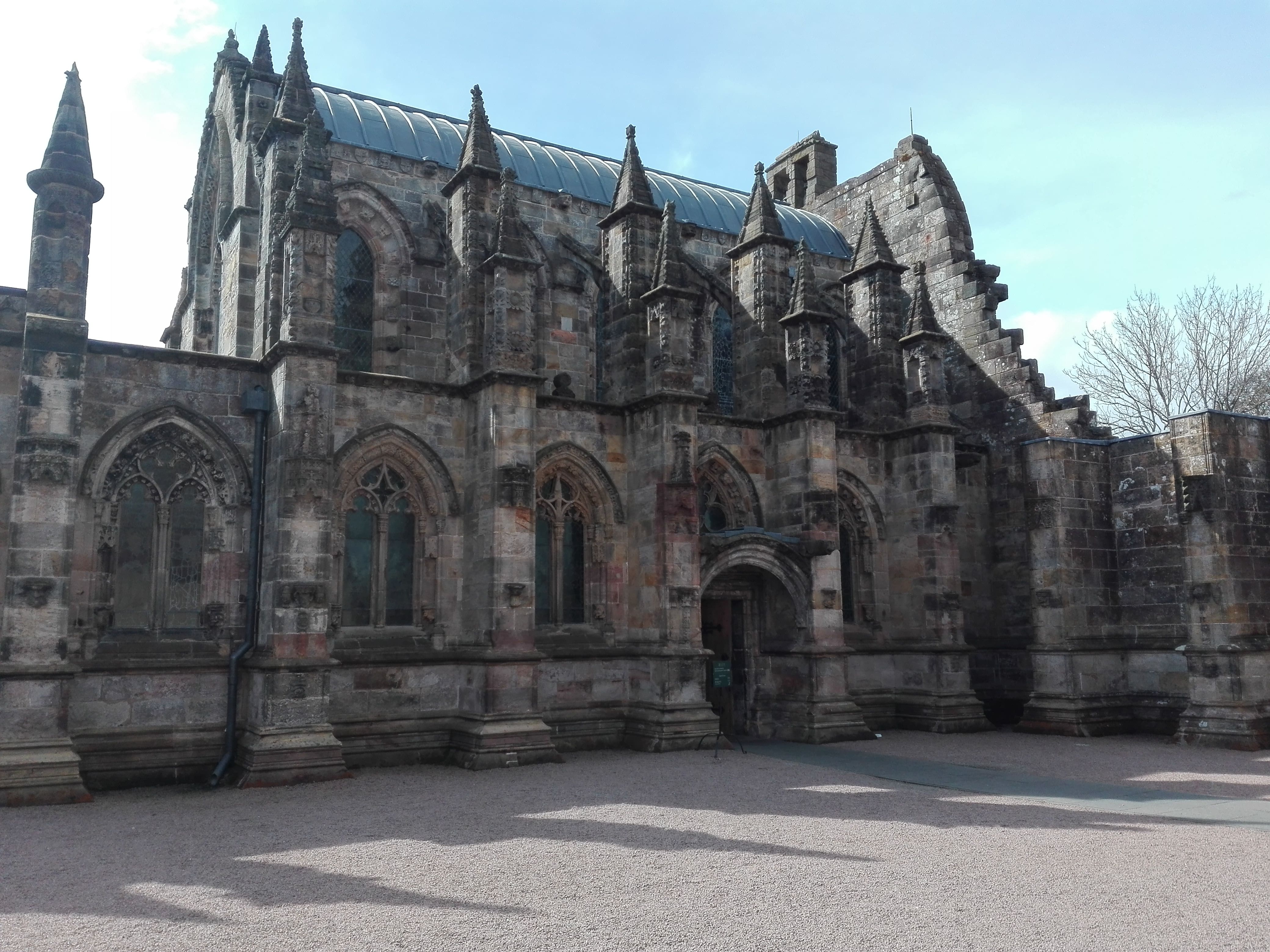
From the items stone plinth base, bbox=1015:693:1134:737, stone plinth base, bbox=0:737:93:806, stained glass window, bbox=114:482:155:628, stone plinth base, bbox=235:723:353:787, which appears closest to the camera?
stone plinth base, bbox=0:737:93:806

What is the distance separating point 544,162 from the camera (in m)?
23.6

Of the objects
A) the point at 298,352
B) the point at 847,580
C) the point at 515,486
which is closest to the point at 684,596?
the point at 515,486

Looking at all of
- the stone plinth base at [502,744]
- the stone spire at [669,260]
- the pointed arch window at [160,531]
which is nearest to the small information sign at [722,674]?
the stone plinth base at [502,744]

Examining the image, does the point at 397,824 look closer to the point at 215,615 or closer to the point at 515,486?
the point at 215,615

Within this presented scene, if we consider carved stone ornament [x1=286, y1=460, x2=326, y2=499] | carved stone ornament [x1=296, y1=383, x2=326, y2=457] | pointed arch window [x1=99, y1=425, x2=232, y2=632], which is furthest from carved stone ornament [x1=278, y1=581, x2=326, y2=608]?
carved stone ornament [x1=296, y1=383, x2=326, y2=457]

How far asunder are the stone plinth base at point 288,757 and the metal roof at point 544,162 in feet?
38.4

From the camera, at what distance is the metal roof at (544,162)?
21000 millimetres

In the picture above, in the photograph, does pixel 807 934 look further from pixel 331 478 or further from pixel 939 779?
pixel 331 478

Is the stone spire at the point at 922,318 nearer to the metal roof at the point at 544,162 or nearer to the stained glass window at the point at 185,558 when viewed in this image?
the metal roof at the point at 544,162

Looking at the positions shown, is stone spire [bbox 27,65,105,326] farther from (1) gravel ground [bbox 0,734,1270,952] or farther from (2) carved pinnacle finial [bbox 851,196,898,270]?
(2) carved pinnacle finial [bbox 851,196,898,270]

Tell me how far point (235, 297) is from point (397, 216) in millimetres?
3637

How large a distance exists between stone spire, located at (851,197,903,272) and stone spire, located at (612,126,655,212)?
5.33 m

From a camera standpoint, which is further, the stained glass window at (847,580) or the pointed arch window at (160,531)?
the stained glass window at (847,580)

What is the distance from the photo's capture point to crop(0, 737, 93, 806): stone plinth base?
11.9 metres
